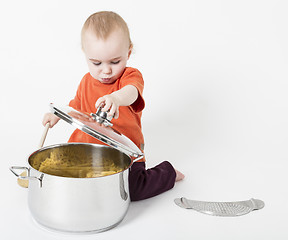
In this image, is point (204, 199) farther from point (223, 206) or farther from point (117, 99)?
point (117, 99)

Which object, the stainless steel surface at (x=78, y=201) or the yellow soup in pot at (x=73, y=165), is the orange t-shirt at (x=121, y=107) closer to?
the yellow soup in pot at (x=73, y=165)

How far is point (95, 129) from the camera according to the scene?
128cm

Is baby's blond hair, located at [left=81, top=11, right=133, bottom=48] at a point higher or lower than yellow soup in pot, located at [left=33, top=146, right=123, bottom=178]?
higher

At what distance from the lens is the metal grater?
1543 millimetres

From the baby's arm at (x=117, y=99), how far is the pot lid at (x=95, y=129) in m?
0.05

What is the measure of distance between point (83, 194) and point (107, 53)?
0.58 m

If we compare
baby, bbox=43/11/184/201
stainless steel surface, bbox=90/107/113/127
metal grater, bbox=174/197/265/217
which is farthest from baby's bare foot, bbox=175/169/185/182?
stainless steel surface, bbox=90/107/113/127

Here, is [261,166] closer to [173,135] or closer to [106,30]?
[173,135]

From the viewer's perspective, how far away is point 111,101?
1.42 metres

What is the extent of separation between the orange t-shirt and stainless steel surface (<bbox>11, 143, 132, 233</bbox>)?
43 cm

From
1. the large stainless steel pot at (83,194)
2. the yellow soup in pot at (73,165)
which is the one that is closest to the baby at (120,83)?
the yellow soup in pot at (73,165)

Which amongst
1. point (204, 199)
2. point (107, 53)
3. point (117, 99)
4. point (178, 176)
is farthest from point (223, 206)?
point (107, 53)

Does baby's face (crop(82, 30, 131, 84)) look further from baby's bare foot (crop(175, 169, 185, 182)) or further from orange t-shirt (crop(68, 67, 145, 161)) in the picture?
baby's bare foot (crop(175, 169, 185, 182))

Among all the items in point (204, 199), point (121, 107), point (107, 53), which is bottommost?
point (204, 199)
